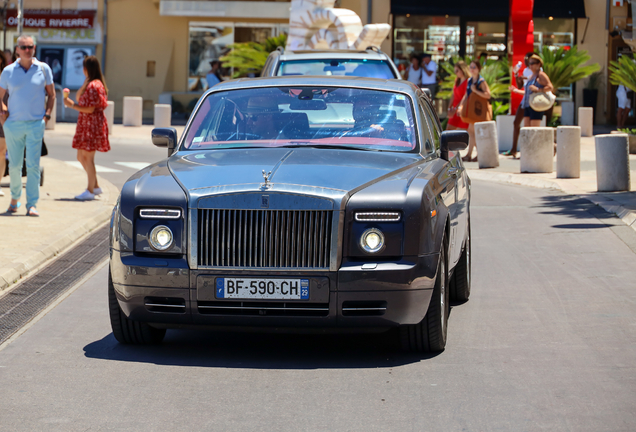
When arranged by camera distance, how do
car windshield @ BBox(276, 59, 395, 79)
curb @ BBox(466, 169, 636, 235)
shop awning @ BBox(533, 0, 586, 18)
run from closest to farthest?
curb @ BBox(466, 169, 636, 235) < car windshield @ BBox(276, 59, 395, 79) < shop awning @ BBox(533, 0, 586, 18)

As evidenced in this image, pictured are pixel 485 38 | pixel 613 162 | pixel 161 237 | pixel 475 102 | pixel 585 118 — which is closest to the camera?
pixel 161 237

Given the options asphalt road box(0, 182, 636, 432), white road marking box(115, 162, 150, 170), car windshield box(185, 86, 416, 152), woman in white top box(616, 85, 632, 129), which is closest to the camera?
asphalt road box(0, 182, 636, 432)

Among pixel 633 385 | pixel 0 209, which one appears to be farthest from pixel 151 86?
pixel 633 385

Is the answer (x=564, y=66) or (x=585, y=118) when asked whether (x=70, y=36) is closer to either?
(x=585, y=118)

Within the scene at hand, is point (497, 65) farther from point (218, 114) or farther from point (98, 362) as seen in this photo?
point (98, 362)

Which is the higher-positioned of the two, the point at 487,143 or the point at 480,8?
the point at 480,8

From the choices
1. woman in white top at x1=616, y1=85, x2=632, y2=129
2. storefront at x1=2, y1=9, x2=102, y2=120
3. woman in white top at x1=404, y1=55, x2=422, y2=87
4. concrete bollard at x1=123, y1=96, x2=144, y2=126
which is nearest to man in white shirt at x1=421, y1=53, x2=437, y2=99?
woman in white top at x1=404, y1=55, x2=422, y2=87

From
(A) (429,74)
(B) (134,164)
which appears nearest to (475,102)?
(B) (134,164)

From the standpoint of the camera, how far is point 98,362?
→ 19.0ft

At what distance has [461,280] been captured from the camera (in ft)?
24.9

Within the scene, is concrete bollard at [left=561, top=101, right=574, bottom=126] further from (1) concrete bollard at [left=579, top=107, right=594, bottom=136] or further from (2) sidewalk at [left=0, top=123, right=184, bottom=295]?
(2) sidewalk at [left=0, top=123, right=184, bottom=295]

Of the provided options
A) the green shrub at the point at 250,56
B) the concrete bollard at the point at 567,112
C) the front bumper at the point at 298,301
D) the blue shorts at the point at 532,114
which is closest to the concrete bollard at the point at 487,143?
the blue shorts at the point at 532,114

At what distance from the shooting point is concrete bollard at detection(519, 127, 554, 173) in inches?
704

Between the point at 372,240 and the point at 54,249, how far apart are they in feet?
16.8
